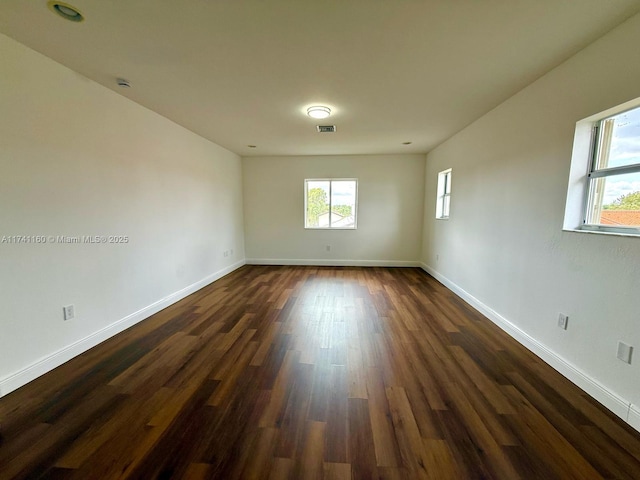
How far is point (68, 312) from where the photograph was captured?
209 centimetres

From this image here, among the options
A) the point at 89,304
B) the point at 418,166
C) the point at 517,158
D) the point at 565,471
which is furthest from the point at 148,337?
the point at 418,166

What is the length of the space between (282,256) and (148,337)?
11.6 ft

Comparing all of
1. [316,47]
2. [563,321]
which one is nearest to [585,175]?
[563,321]

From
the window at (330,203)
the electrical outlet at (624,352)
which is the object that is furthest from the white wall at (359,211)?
the electrical outlet at (624,352)

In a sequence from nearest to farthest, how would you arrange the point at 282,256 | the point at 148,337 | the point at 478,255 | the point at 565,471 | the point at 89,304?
the point at 565,471
the point at 89,304
the point at 148,337
the point at 478,255
the point at 282,256

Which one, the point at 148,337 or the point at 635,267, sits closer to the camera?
the point at 635,267

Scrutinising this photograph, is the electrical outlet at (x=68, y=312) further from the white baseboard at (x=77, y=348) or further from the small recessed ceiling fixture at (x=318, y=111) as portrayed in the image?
the small recessed ceiling fixture at (x=318, y=111)

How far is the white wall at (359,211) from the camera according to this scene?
544 centimetres

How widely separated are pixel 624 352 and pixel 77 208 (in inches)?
164

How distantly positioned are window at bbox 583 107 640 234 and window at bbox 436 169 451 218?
2411mm

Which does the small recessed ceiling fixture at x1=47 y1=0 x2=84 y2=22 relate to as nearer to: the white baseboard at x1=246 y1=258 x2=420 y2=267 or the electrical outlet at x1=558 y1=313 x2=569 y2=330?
the electrical outlet at x1=558 y1=313 x2=569 y2=330

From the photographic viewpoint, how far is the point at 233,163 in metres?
5.22

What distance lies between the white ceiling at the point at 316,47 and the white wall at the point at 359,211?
2.50m

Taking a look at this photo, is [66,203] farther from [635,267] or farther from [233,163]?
[635,267]
